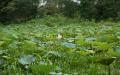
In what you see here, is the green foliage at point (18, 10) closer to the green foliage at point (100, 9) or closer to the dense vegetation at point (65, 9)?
the dense vegetation at point (65, 9)

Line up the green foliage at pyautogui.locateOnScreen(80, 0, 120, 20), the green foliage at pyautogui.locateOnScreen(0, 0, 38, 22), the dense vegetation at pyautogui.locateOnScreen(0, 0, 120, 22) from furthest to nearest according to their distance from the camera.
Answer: the green foliage at pyautogui.locateOnScreen(0, 0, 38, 22), the dense vegetation at pyautogui.locateOnScreen(0, 0, 120, 22), the green foliage at pyautogui.locateOnScreen(80, 0, 120, 20)

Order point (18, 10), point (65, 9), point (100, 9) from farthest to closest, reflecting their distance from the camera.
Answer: point (18, 10) < point (65, 9) < point (100, 9)

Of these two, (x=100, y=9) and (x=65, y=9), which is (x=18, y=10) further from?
(x=100, y=9)

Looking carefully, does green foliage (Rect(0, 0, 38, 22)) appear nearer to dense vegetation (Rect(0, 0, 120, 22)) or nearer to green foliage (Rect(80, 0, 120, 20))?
dense vegetation (Rect(0, 0, 120, 22))

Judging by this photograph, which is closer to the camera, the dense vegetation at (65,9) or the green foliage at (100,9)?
the green foliage at (100,9)

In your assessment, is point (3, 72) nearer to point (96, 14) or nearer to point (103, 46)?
point (103, 46)

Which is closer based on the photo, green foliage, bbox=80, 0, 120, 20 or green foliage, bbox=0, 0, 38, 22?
green foliage, bbox=80, 0, 120, 20

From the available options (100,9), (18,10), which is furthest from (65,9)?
(18,10)

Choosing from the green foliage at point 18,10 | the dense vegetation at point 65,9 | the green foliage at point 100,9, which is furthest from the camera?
the green foliage at point 18,10

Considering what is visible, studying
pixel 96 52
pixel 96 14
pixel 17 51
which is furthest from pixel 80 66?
pixel 96 14

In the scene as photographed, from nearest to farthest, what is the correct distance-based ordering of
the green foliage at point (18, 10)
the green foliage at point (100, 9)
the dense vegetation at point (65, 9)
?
the green foliage at point (100, 9)
the dense vegetation at point (65, 9)
the green foliage at point (18, 10)

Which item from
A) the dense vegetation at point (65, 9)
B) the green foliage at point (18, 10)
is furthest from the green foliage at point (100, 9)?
the green foliage at point (18, 10)

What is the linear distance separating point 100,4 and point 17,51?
16.1m

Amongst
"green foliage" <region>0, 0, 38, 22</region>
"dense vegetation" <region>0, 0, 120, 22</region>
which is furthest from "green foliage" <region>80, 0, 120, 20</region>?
"green foliage" <region>0, 0, 38, 22</region>
